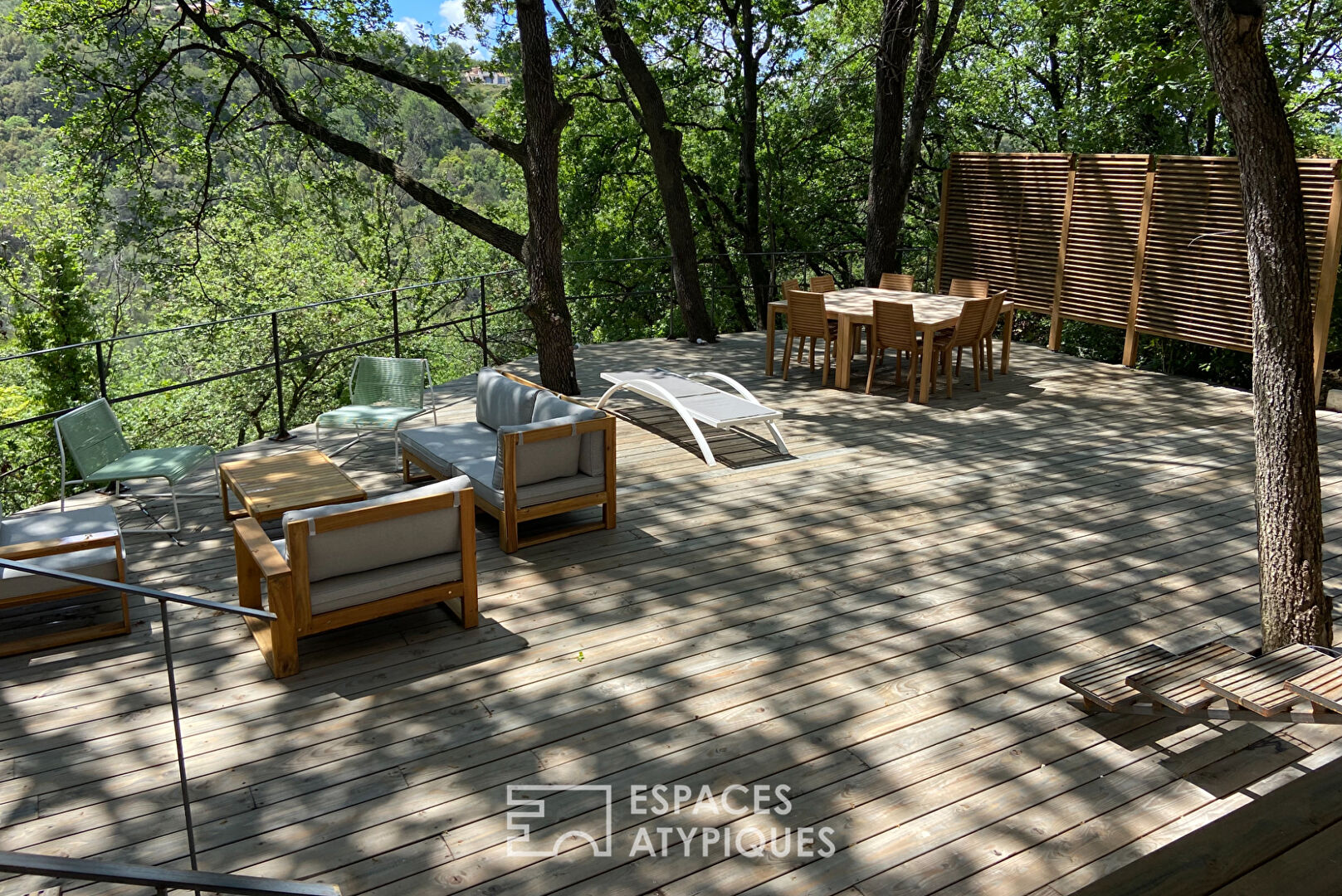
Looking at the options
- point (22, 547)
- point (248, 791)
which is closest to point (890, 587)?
point (248, 791)

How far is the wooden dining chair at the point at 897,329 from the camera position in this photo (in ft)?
28.5

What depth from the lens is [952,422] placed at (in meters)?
8.23

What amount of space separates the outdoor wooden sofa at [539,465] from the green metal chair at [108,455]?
1.41 m

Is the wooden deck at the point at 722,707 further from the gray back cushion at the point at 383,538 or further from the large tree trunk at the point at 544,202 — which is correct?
the large tree trunk at the point at 544,202

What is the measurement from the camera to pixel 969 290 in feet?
33.8

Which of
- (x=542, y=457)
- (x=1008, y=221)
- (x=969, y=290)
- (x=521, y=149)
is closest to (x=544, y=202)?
(x=521, y=149)

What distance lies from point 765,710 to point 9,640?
3.34 meters

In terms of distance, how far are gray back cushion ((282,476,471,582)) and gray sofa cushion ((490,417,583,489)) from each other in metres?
0.93

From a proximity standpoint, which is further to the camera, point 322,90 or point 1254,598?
point 322,90

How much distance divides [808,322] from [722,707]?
20.3ft

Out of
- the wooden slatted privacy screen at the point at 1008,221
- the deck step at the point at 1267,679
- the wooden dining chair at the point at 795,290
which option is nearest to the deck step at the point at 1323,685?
the deck step at the point at 1267,679

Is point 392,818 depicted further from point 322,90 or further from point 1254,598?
point 322,90

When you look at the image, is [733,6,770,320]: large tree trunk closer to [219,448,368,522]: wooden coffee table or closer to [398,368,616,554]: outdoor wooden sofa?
[398,368,616,554]: outdoor wooden sofa

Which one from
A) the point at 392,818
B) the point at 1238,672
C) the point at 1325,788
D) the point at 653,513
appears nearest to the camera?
the point at 1325,788
